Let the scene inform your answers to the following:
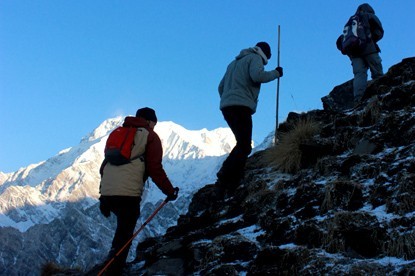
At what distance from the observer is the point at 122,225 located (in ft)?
22.0

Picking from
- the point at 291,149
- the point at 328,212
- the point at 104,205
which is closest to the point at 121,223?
the point at 104,205

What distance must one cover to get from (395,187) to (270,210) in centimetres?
178

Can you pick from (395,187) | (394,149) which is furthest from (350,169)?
(395,187)

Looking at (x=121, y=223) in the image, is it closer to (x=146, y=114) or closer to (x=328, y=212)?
(x=146, y=114)

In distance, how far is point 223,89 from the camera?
9.07 m

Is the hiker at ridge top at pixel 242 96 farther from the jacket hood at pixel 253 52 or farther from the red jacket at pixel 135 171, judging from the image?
the red jacket at pixel 135 171

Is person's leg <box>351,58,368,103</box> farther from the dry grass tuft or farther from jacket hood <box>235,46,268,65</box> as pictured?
jacket hood <box>235,46,268,65</box>

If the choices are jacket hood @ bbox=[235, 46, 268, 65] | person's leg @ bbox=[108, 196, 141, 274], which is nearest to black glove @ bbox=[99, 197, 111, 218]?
person's leg @ bbox=[108, 196, 141, 274]

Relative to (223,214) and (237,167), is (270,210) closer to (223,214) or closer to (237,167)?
(223,214)

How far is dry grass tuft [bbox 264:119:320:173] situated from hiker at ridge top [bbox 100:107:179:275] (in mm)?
2556

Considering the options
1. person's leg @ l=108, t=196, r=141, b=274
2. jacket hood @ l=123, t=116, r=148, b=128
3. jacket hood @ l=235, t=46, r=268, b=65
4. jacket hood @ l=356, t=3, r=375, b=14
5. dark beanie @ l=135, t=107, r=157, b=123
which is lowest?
person's leg @ l=108, t=196, r=141, b=274

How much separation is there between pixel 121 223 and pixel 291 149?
11.3 feet

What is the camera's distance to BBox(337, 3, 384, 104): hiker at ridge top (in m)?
10.6

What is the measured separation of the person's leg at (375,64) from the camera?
35.3 feet
